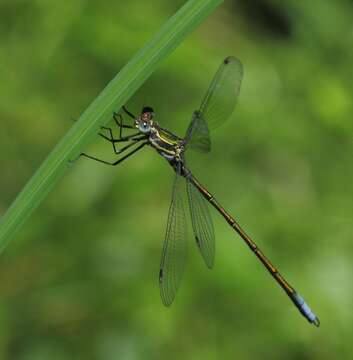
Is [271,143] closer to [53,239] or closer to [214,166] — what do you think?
[214,166]

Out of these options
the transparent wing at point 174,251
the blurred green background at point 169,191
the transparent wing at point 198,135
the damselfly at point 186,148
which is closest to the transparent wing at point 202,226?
the damselfly at point 186,148

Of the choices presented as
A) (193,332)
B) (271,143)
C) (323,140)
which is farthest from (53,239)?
(323,140)

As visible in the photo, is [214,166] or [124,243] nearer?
[124,243]

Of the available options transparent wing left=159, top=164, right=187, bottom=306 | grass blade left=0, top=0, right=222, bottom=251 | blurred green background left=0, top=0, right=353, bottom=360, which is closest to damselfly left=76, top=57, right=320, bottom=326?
transparent wing left=159, top=164, right=187, bottom=306

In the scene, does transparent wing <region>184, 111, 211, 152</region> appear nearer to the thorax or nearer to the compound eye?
the thorax

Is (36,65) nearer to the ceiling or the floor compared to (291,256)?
nearer to the ceiling

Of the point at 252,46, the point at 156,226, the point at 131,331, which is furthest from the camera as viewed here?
the point at 252,46

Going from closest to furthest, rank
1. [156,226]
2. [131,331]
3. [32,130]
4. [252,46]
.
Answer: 1. [131,331]
2. [156,226]
3. [32,130]
4. [252,46]

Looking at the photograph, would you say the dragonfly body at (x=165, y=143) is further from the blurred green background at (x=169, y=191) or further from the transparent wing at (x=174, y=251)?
the blurred green background at (x=169, y=191)
